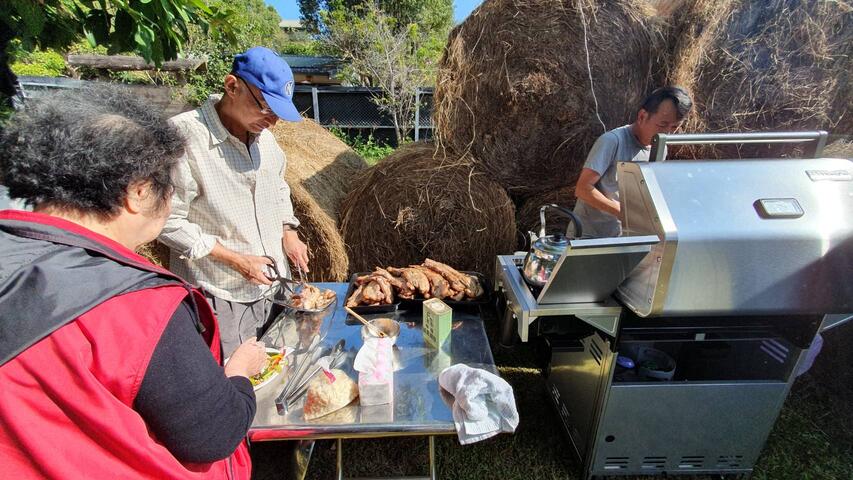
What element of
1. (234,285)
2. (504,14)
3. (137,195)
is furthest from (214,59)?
(137,195)

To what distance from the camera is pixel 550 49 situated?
3.36 metres

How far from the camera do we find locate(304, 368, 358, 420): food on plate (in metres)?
1.48

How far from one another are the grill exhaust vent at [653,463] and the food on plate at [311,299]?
1.95m

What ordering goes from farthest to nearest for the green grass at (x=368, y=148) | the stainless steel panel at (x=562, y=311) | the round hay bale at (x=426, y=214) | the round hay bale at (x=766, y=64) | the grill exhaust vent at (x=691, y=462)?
the green grass at (x=368, y=148), the round hay bale at (x=426, y=214), the round hay bale at (x=766, y=64), the grill exhaust vent at (x=691, y=462), the stainless steel panel at (x=562, y=311)

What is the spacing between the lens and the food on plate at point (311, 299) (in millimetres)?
2125

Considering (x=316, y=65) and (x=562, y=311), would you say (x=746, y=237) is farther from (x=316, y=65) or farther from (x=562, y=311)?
(x=316, y=65)

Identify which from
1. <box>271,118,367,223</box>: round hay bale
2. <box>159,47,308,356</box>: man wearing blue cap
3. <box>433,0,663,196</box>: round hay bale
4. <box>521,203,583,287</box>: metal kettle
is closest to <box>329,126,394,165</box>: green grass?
<box>271,118,367,223</box>: round hay bale

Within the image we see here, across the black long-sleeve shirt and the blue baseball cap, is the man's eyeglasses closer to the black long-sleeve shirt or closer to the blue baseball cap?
the blue baseball cap

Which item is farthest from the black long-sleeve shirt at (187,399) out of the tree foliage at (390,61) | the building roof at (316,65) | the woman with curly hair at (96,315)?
the building roof at (316,65)

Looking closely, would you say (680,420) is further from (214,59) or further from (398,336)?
(214,59)

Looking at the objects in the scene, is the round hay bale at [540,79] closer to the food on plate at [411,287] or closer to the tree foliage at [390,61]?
the food on plate at [411,287]

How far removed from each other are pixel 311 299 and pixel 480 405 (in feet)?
3.83

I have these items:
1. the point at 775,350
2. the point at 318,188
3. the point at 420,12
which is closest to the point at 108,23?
the point at 318,188

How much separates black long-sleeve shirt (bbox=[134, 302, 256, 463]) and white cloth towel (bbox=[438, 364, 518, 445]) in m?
0.81
